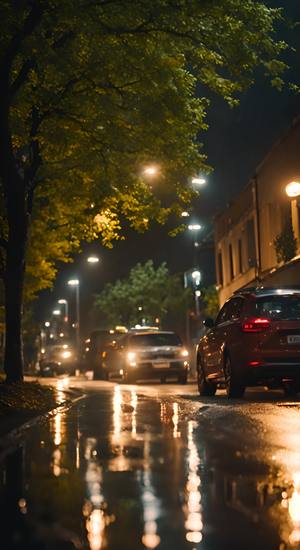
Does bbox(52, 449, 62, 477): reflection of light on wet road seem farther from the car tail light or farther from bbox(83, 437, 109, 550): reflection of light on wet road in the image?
the car tail light

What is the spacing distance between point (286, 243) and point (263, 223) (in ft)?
18.5

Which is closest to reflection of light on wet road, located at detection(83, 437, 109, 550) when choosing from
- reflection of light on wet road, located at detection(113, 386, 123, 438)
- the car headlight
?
reflection of light on wet road, located at detection(113, 386, 123, 438)

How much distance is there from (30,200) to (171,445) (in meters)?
12.8

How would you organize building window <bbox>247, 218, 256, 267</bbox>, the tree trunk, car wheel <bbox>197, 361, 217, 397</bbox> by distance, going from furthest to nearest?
1. building window <bbox>247, 218, 256, 267</bbox>
2. the tree trunk
3. car wheel <bbox>197, 361, 217, 397</bbox>

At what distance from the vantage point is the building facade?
32.9 metres

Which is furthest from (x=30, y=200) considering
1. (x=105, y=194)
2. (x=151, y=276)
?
(x=151, y=276)

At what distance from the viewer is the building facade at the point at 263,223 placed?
32875 millimetres

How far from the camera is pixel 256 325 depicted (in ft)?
53.7

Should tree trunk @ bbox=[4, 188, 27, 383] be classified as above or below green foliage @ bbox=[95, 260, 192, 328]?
below

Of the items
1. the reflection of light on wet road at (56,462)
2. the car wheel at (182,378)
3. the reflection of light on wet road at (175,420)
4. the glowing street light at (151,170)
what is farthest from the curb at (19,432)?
the car wheel at (182,378)

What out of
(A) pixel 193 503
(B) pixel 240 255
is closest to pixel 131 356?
(B) pixel 240 255

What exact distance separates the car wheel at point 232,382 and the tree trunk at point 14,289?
520 cm

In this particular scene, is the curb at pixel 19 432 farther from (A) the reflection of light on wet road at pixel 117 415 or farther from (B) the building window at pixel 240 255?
(B) the building window at pixel 240 255

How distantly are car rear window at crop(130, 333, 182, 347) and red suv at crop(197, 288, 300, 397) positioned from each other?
12.8m
